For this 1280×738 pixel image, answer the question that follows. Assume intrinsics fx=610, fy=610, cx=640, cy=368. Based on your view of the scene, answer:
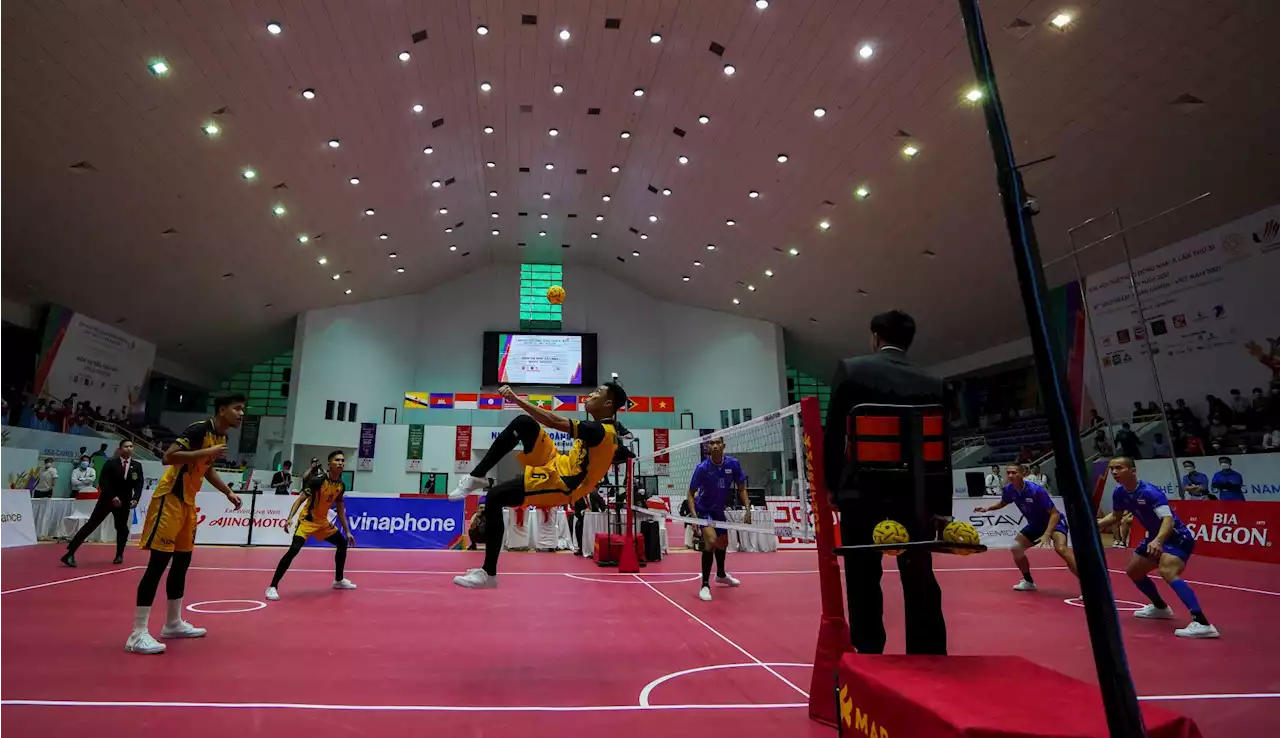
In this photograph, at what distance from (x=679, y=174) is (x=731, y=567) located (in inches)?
531

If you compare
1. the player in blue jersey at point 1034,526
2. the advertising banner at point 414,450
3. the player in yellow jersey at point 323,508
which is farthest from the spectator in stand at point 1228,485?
the advertising banner at point 414,450

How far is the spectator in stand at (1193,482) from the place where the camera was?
40.8 feet

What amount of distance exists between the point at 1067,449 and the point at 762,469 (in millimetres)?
25211

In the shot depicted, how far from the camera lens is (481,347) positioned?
3011 cm

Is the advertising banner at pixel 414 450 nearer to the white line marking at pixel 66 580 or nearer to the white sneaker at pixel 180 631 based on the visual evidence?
the white line marking at pixel 66 580

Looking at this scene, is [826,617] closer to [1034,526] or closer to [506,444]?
[506,444]

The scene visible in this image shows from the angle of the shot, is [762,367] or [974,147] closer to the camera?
[974,147]

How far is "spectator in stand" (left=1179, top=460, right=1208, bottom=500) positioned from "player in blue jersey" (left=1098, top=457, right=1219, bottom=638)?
28.9ft

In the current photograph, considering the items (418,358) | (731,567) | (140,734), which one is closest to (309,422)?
(418,358)

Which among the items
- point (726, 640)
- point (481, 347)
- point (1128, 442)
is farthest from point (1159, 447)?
point (481, 347)

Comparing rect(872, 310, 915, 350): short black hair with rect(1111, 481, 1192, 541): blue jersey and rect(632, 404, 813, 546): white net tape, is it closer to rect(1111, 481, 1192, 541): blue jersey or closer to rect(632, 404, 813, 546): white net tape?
rect(632, 404, 813, 546): white net tape

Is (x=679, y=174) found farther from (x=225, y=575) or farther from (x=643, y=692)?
(x=643, y=692)

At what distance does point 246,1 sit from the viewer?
11.6 m

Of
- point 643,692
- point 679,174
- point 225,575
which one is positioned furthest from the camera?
point 679,174
